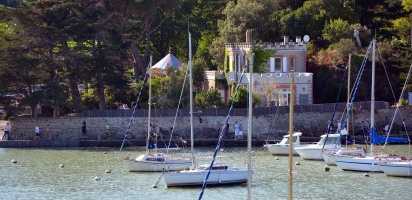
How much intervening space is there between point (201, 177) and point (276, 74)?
24.9 meters

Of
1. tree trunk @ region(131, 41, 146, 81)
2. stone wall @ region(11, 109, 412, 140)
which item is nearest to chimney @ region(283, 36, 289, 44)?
stone wall @ region(11, 109, 412, 140)

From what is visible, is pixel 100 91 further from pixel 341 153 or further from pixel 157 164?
pixel 341 153

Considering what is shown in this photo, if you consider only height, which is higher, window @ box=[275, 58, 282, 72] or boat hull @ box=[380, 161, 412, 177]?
window @ box=[275, 58, 282, 72]

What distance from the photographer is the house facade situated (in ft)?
231

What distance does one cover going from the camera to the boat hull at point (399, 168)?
49.3 metres

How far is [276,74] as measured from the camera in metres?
70.9

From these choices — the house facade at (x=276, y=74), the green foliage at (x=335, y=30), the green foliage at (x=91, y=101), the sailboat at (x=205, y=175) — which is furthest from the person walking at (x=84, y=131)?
the green foliage at (x=335, y=30)

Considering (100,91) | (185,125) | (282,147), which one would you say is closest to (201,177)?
(282,147)

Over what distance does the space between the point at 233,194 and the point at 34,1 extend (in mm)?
28745

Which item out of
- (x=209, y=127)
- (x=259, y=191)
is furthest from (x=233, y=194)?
(x=209, y=127)

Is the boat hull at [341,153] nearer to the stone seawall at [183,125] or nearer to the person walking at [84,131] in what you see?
the stone seawall at [183,125]

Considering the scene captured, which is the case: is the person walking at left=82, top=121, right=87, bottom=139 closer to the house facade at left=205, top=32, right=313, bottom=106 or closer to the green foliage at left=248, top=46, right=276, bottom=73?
the house facade at left=205, top=32, right=313, bottom=106

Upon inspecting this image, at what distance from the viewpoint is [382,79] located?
7500 centimetres

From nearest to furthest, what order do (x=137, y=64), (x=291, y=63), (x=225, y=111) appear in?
(x=225, y=111) < (x=291, y=63) < (x=137, y=64)
